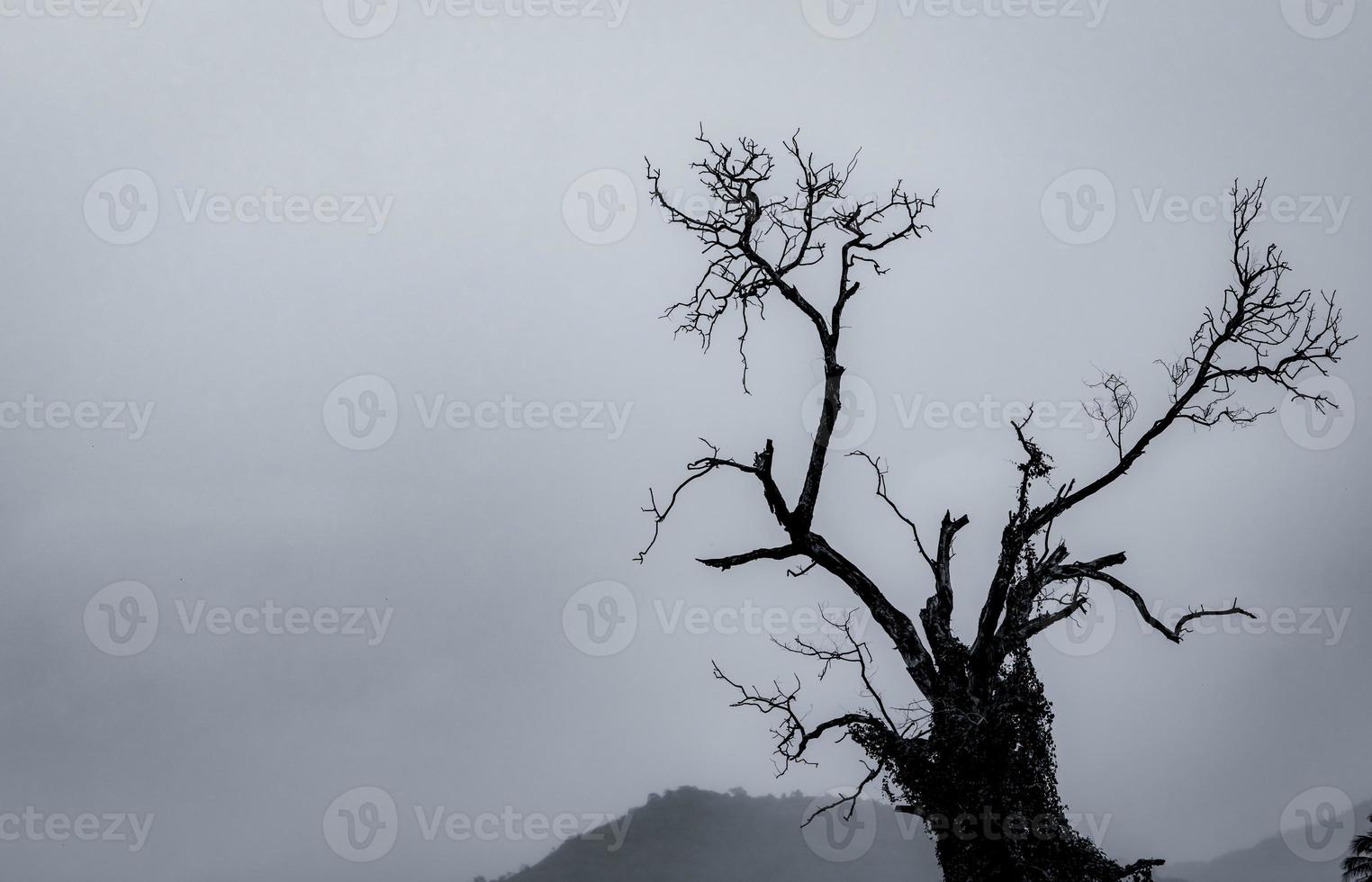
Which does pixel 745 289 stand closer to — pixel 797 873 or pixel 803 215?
pixel 803 215

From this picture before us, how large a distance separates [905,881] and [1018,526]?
217420 millimetres

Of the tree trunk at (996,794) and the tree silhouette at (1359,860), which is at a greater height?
the tree trunk at (996,794)

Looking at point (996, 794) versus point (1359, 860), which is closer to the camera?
point (996, 794)

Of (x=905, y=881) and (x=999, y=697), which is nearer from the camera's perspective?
(x=999, y=697)

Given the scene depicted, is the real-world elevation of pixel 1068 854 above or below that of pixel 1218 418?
below

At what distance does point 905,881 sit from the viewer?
656ft

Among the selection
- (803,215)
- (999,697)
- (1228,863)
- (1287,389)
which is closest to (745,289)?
(803,215)

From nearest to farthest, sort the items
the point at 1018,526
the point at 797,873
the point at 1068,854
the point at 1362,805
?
the point at 1068,854, the point at 1018,526, the point at 1362,805, the point at 797,873

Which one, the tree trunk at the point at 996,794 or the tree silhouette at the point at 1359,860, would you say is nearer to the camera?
the tree trunk at the point at 996,794

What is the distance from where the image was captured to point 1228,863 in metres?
198

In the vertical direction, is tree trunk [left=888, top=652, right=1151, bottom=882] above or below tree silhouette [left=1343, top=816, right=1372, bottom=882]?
above

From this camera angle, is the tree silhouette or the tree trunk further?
the tree silhouette

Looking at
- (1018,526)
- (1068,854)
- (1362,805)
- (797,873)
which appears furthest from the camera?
(797,873)

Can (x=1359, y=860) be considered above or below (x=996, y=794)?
below
